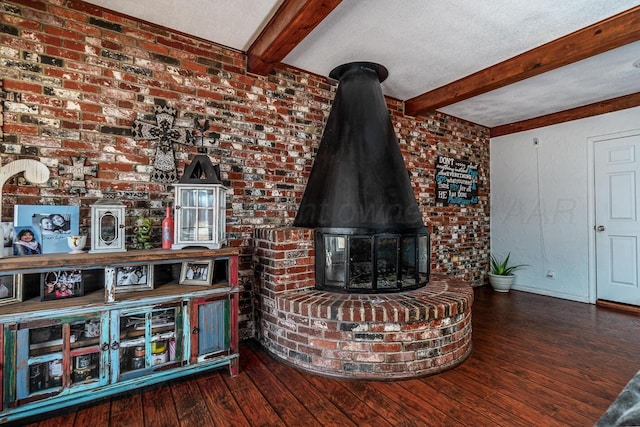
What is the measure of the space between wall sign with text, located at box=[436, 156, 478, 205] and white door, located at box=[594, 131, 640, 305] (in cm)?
137

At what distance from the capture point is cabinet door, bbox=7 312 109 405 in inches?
59.9

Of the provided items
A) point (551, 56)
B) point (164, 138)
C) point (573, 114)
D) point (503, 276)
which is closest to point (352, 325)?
point (164, 138)

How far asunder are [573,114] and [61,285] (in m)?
5.44

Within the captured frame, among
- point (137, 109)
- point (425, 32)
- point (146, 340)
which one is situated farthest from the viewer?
point (425, 32)

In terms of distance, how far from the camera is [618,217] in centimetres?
364

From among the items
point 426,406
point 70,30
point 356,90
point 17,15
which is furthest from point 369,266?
point 17,15

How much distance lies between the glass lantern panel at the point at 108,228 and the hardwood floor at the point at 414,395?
0.93 metres

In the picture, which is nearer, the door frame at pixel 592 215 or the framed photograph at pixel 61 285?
the framed photograph at pixel 61 285

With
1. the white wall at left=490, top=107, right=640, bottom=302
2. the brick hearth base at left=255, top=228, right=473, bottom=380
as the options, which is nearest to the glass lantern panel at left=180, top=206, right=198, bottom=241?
the brick hearth base at left=255, top=228, right=473, bottom=380

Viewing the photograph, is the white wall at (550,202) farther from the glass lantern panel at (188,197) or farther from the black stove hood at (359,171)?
the glass lantern panel at (188,197)

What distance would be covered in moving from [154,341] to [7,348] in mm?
640

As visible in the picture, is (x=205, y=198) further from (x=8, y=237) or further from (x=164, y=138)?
(x=8, y=237)

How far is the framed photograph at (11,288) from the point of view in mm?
1642

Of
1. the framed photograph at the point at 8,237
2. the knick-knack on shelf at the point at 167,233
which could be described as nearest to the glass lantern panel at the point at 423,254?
the knick-knack on shelf at the point at 167,233
